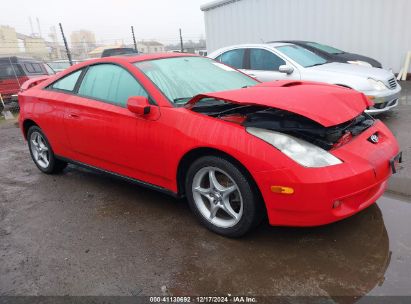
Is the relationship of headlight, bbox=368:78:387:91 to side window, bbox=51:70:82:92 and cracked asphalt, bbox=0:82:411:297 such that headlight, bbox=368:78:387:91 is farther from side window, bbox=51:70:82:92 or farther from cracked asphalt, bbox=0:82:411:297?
side window, bbox=51:70:82:92

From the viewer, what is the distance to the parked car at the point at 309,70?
19.4 ft

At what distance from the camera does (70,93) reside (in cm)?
407

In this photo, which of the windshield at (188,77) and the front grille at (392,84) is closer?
the windshield at (188,77)

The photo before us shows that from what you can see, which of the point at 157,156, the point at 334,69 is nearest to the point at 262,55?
the point at 334,69

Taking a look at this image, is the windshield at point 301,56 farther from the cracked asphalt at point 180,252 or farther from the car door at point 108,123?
the car door at point 108,123

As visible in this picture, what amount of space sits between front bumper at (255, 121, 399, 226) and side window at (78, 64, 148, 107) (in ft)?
4.93

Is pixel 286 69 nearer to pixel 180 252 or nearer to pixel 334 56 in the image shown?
pixel 334 56

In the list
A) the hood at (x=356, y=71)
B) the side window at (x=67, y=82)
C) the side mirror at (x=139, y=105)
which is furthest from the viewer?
the hood at (x=356, y=71)

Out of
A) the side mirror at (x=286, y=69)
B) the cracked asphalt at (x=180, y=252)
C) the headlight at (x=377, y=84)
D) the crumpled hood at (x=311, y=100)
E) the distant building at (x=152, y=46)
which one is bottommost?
the distant building at (x=152, y=46)

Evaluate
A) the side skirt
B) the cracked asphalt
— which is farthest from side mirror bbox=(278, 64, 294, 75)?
the side skirt

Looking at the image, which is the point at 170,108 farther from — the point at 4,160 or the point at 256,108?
the point at 4,160

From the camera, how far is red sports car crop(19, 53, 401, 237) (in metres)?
2.52

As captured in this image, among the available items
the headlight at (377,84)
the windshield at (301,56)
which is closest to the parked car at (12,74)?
the windshield at (301,56)

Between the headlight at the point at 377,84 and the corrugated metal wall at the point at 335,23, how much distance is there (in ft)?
15.8
